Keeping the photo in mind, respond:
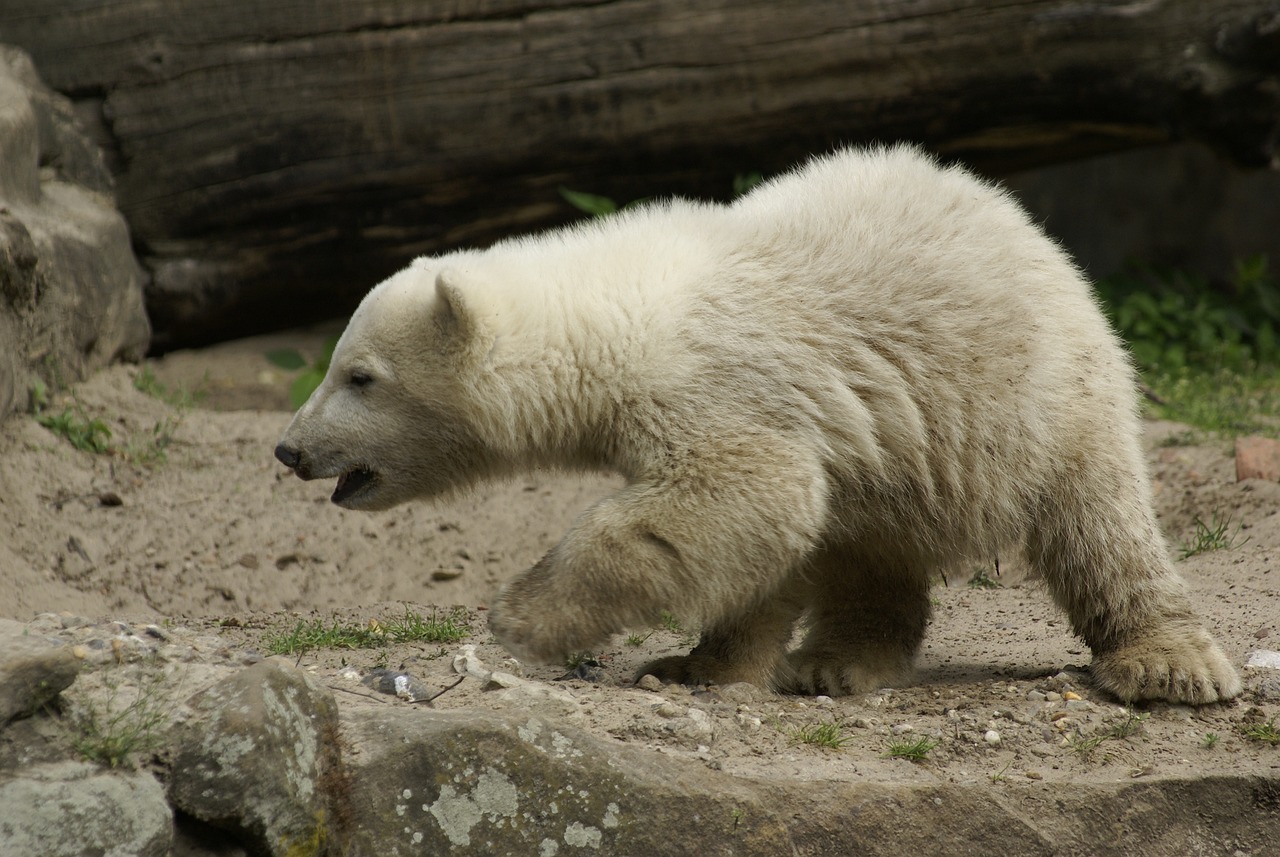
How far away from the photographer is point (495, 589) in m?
5.99

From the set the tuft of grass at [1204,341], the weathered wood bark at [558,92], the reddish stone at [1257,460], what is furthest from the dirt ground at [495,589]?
the weathered wood bark at [558,92]

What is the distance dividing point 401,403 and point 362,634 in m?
0.88

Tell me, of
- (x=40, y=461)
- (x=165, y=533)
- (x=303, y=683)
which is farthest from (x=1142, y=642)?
(x=40, y=461)

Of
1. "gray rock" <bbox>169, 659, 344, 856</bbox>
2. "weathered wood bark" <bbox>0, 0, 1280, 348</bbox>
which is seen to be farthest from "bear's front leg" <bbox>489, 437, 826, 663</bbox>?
"weathered wood bark" <bbox>0, 0, 1280, 348</bbox>

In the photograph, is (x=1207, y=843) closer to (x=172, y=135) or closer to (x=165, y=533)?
(x=165, y=533)

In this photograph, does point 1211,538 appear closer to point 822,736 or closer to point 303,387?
point 822,736

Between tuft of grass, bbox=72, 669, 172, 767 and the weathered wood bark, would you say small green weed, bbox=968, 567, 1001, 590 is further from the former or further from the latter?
tuft of grass, bbox=72, 669, 172, 767

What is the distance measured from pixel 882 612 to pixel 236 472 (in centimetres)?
360

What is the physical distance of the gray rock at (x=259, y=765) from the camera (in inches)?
114

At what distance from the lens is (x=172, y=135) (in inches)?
300

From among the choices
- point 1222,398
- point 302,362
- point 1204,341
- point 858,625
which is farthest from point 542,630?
point 1204,341

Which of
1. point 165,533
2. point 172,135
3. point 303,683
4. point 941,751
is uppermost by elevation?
point 172,135

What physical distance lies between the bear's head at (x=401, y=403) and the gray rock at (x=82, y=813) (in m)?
1.73

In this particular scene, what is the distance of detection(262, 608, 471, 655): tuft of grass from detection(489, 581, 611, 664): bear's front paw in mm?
807
